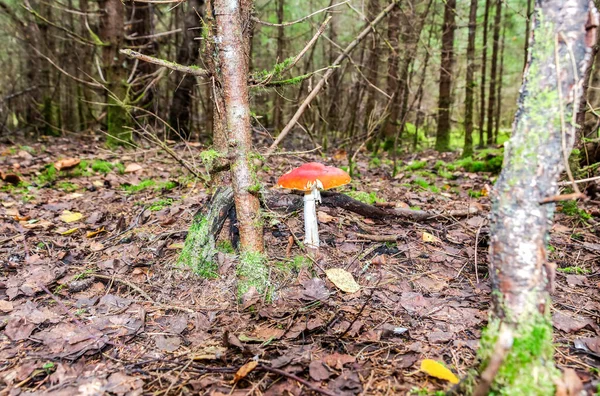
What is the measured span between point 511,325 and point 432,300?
1084 millimetres

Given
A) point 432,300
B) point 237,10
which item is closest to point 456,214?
point 432,300

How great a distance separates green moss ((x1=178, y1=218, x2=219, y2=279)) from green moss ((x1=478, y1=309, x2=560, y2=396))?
1.81 metres

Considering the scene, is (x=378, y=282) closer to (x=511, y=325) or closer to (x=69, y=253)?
(x=511, y=325)

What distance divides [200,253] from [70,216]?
2225mm

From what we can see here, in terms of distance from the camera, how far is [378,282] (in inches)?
100

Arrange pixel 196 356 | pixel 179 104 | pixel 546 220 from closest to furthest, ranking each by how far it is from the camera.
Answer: pixel 546 220, pixel 196 356, pixel 179 104

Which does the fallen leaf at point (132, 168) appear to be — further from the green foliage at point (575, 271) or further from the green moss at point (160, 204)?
the green foliage at point (575, 271)

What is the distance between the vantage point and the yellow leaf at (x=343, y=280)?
8.12 feet

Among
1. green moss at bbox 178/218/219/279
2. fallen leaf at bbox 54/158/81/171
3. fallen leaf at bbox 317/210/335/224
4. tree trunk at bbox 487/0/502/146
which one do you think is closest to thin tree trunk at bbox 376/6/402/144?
tree trunk at bbox 487/0/502/146

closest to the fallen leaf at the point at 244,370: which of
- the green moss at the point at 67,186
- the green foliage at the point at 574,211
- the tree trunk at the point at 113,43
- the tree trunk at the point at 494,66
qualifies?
the green foliage at the point at 574,211

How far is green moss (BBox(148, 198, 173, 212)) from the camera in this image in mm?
3807

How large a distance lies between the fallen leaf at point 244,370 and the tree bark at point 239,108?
31.2 inches

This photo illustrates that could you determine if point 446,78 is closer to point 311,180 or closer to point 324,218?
point 324,218

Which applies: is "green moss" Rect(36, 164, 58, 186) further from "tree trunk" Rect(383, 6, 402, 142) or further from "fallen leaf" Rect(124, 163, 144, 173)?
"tree trunk" Rect(383, 6, 402, 142)
